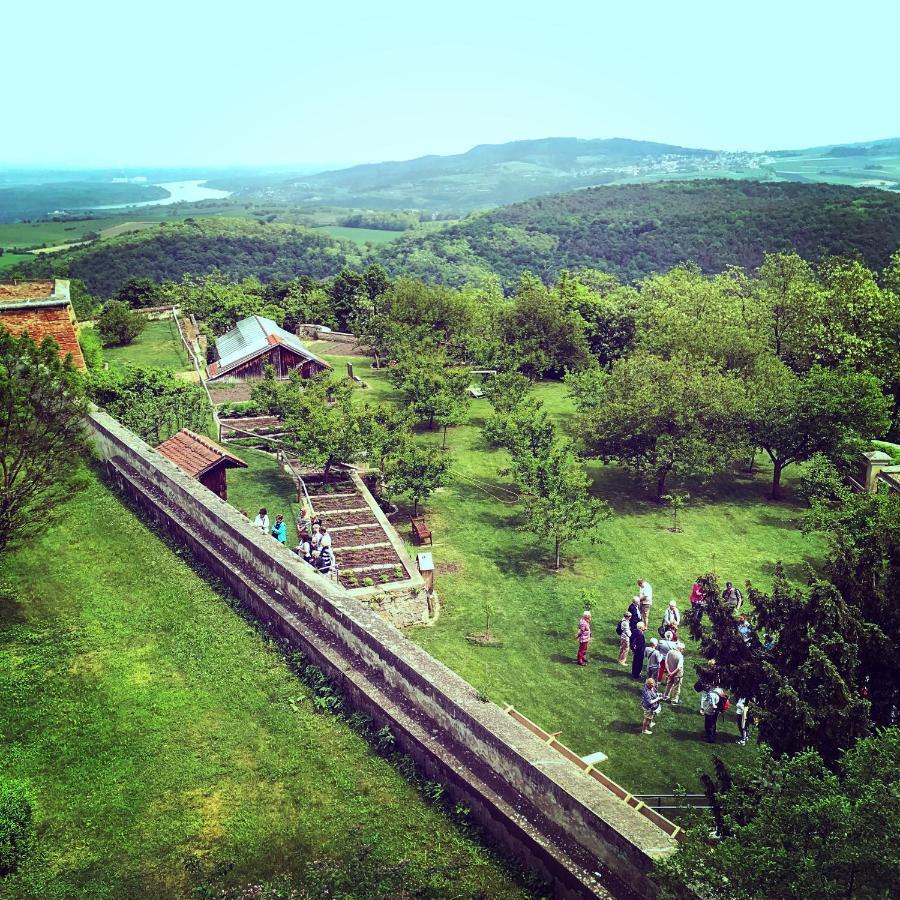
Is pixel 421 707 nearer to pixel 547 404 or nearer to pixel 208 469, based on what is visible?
pixel 208 469

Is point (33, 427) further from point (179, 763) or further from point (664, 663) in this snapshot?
point (664, 663)

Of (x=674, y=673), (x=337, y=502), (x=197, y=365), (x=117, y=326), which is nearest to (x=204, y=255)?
(x=117, y=326)

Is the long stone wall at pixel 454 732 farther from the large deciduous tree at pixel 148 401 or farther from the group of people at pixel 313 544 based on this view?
the large deciduous tree at pixel 148 401

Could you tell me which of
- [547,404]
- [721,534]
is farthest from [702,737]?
[547,404]

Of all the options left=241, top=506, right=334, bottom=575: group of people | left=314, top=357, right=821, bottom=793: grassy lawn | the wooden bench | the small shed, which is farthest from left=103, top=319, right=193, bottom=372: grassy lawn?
left=241, top=506, right=334, bottom=575: group of people

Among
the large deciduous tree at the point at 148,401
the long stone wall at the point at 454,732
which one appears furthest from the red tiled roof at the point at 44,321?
the long stone wall at the point at 454,732

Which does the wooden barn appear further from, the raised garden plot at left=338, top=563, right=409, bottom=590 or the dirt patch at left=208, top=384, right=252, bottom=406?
the raised garden plot at left=338, top=563, right=409, bottom=590

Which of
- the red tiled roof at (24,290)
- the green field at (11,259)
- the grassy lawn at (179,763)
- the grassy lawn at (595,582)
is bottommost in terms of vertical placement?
the grassy lawn at (595,582)
